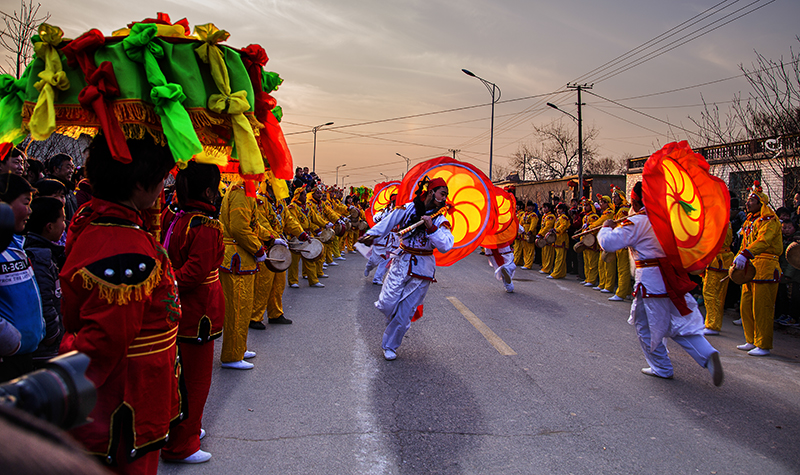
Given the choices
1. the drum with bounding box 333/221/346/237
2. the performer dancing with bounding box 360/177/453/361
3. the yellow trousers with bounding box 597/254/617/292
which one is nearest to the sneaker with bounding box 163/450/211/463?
the performer dancing with bounding box 360/177/453/361

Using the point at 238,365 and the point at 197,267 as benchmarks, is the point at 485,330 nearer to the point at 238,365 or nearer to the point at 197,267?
the point at 238,365

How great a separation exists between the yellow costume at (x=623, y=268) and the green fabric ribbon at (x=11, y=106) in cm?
1104

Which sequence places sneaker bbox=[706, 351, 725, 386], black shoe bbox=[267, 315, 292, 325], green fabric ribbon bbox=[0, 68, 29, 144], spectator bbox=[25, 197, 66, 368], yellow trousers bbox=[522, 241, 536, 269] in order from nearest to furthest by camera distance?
green fabric ribbon bbox=[0, 68, 29, 144], spectator bbox=[25, 197, 66, 368], sneaker bbox=[706, 351, 725, 386], black shoe bbox=[267, 315, 292, 325], yellow trousers bbox=[522, 241, 536, 269]

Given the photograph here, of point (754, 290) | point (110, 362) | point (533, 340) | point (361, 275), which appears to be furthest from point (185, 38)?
point (361, 275)

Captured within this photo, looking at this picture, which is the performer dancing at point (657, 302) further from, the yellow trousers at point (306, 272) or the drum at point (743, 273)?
the yellow trousers at point (306, 272)

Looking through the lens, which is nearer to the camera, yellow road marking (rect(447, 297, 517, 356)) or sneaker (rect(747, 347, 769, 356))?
yellow road marking (rect(447, 297, 517, 356))

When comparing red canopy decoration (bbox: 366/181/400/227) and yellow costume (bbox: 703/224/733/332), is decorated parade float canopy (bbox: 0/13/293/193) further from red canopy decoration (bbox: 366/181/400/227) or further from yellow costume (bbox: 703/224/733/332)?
red canopy decoration (bbox: 366/181/400/227)

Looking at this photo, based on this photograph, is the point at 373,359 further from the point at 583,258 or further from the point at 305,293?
the point at 583,258

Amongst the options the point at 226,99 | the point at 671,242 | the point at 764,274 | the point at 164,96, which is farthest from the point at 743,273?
the point at 164,96

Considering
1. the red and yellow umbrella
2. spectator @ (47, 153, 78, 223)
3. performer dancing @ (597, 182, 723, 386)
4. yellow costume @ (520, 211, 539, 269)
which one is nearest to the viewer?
performer dancing @ (597, 182, 723, 386)

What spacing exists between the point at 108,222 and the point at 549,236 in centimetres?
1384

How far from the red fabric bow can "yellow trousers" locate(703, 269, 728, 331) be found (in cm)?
889

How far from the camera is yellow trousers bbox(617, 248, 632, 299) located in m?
11.2

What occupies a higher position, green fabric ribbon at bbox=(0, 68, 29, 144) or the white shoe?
green fabric ribbon at bbox=(0, 68, 29, 144)
